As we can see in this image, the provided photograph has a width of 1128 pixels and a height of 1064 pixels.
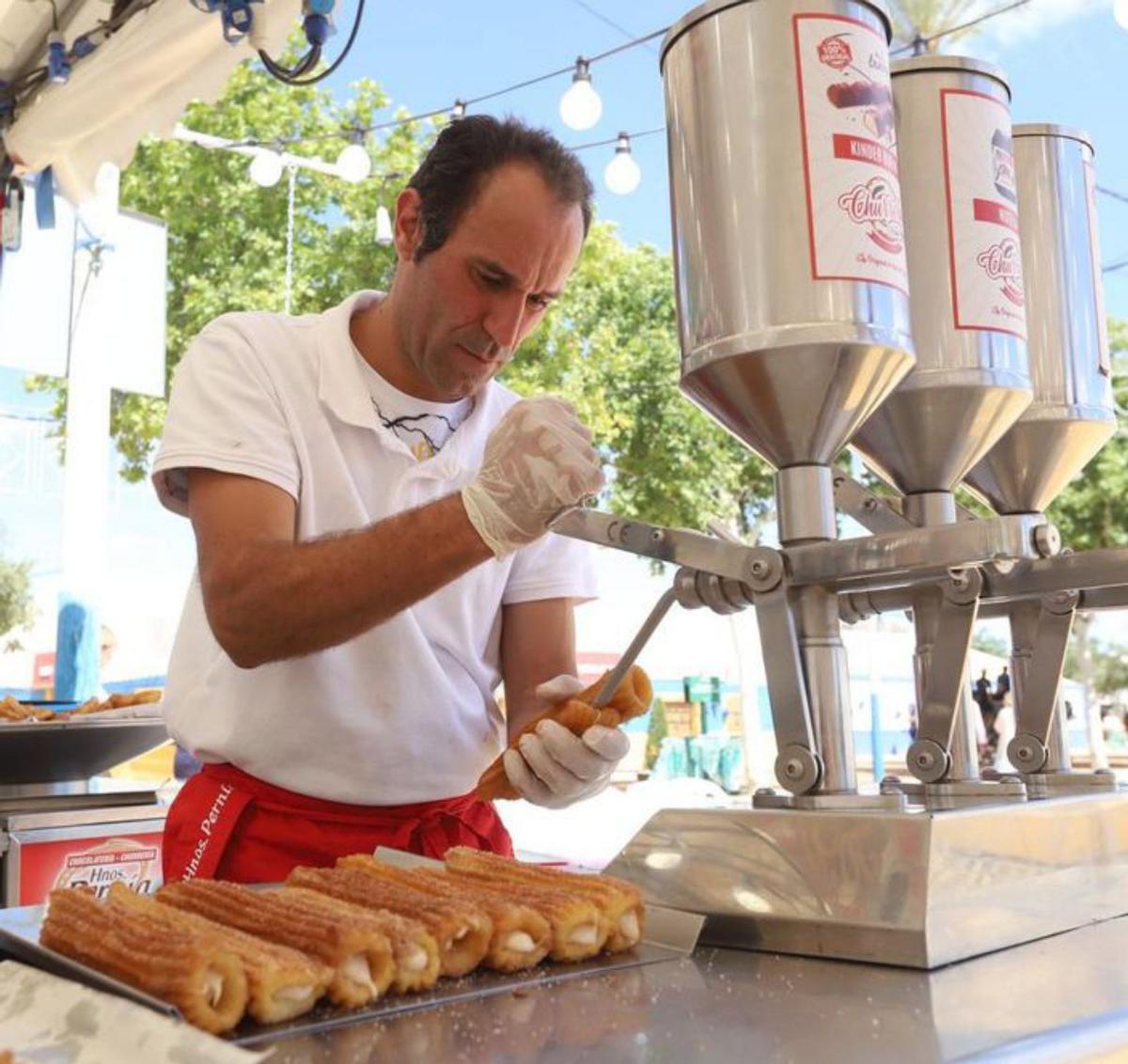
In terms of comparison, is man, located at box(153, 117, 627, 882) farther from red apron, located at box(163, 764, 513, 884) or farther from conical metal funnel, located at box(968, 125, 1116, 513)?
conical metal funnel, located at box(968, 125, 1116, 513)

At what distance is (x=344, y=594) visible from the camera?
127 cm

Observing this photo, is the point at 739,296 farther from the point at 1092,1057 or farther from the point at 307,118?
the point at 307,118

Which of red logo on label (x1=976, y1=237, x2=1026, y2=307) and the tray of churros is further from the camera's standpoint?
red logo on label (x1=976, y1=237, x2=1026, y2=307)

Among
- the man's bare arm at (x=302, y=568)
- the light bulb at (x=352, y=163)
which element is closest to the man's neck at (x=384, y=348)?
the man's bare arm at (x=302, y=568)

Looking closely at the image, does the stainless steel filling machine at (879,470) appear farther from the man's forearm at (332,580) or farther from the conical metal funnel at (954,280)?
the man's forearm at (332,580)

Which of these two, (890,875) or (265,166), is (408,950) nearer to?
(890,875)

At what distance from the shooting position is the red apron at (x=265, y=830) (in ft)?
4.93

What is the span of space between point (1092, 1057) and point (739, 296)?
0.65 m

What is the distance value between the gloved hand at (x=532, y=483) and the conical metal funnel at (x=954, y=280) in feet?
0.97

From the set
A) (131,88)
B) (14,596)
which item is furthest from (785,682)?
(14,596)

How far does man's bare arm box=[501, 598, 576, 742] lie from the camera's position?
182 centimetres

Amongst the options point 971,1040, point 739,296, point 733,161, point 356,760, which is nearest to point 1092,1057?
point 971,1040

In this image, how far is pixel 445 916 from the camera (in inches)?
33.8


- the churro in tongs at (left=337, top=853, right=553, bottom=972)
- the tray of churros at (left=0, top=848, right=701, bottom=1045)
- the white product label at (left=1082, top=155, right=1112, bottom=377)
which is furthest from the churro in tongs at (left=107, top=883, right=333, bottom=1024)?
the white product label at (left=1082, top=155, right=1112, bottom=377)
